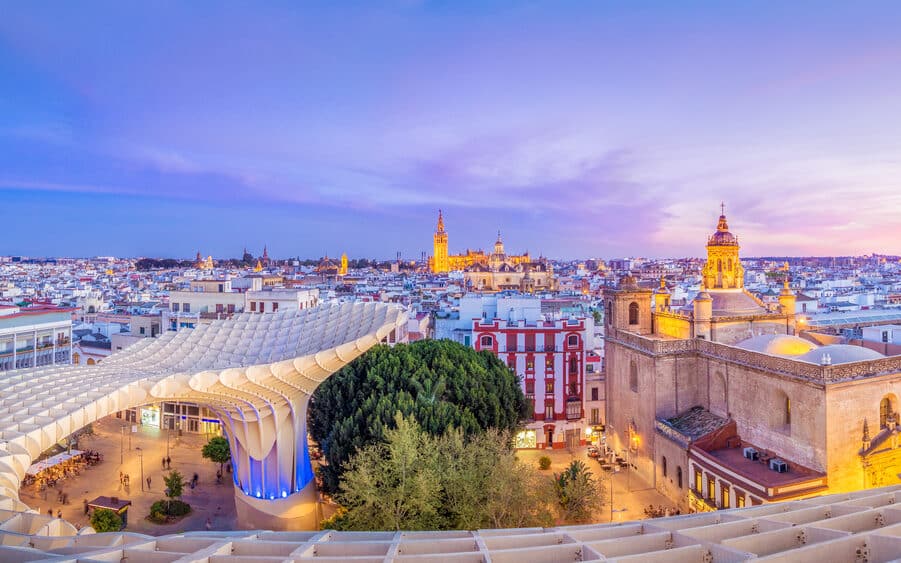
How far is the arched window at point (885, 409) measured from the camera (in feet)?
76.3

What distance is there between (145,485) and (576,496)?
77.6 ft

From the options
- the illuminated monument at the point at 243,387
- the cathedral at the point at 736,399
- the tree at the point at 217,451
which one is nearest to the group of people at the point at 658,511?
the cathedral at the point at 736,399

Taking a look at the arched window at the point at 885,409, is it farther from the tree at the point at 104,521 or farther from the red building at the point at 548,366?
the tree at the point at 104,521

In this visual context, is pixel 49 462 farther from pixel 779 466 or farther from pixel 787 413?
pixel 787 413

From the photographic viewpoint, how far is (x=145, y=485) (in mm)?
31062

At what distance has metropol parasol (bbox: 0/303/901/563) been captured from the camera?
8.08 metres

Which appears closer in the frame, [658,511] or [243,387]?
[243,387]

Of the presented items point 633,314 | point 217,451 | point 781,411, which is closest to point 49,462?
point 217,451

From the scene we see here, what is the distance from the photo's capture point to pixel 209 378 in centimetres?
2020

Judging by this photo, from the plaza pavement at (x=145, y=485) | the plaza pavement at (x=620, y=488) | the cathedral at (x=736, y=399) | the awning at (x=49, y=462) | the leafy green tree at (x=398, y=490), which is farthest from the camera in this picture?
the awning at (x=49, y=462)

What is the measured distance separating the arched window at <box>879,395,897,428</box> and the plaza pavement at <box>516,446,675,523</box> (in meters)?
9.83

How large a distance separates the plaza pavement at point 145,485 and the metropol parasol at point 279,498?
3311mm

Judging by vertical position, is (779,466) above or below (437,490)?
below

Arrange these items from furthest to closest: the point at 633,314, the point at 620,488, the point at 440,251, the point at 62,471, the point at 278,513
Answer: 1. the point at 440,251
2. the point at 633,314
3. the point at 62,471
4. the point at 620,488
5. the point at 278,513
